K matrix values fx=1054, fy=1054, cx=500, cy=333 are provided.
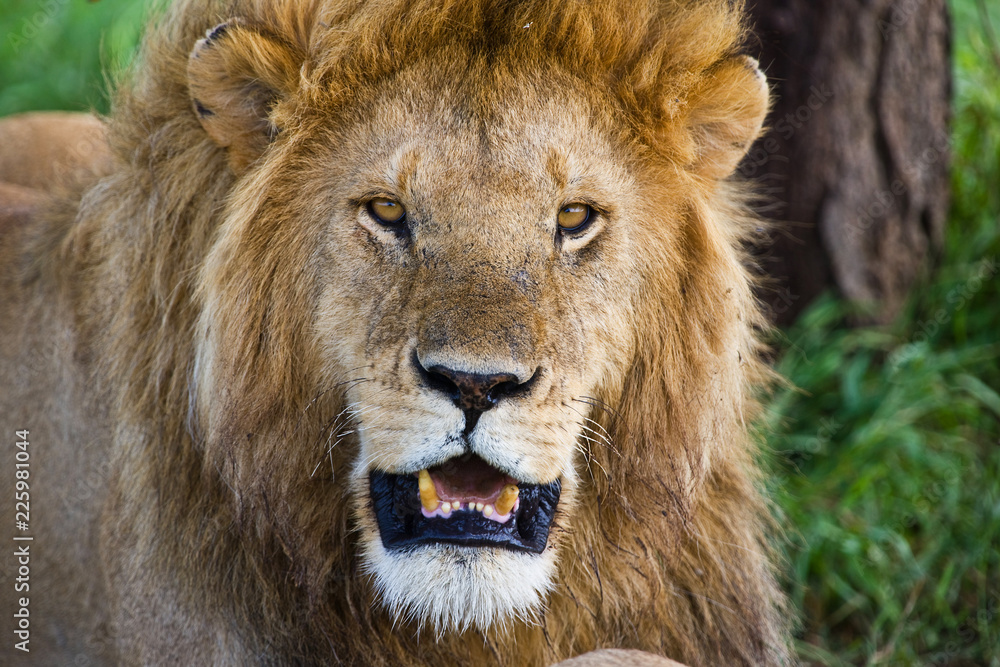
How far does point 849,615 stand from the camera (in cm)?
407

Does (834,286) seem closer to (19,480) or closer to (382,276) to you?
(382,276)

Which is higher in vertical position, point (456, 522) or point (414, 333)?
point (414, 333)

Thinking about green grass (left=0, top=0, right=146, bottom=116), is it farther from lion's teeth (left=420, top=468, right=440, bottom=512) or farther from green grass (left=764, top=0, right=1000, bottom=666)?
lion's teeth (left=420, top=468, right=440, bottom=512)

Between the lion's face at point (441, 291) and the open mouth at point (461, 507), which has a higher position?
the lion's face at point (441, 291)

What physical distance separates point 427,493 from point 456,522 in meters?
0.09

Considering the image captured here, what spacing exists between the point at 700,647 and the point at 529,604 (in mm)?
816

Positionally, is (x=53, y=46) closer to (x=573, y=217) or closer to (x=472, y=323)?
(x=573, y=217)

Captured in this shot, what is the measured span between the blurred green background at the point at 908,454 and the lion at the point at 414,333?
77 centimetres

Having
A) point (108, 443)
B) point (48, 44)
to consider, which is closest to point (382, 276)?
point (108, 443)

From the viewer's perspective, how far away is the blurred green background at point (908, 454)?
13.0 ft

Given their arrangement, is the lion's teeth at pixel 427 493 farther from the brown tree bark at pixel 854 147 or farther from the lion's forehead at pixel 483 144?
the brown tree bark at pixel 854 147

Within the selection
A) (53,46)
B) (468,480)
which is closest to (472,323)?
(468,480)
